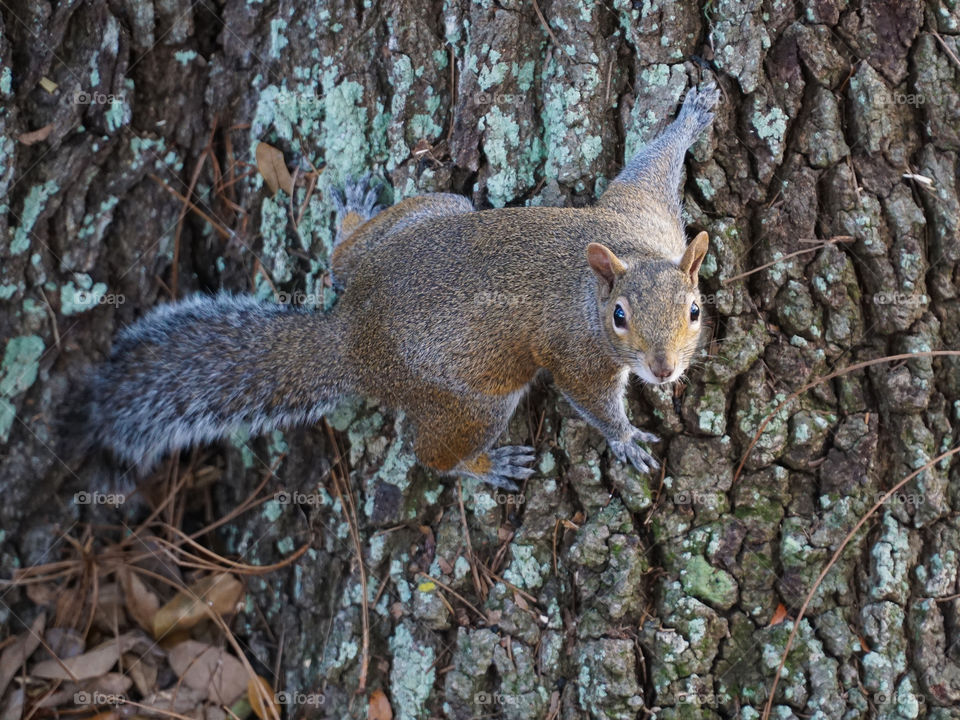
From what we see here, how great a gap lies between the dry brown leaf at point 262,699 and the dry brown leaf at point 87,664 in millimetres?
458

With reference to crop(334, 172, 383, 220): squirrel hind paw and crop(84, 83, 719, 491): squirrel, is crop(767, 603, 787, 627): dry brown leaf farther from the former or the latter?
crop(334, 172, 383, 220): squirrel hind paw

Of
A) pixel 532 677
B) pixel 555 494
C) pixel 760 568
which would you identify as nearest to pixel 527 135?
pixel 555 494

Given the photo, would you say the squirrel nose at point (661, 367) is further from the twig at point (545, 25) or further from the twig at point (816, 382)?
the twig at point (545, 25)

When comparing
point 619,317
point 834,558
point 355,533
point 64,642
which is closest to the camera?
point 834,558

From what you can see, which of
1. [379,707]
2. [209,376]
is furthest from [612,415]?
[209,376]

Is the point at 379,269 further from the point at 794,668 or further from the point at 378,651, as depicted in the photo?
the point at 794,668

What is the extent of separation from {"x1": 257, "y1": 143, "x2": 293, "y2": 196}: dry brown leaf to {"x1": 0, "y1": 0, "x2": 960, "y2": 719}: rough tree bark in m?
0.04

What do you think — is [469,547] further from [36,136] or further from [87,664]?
[36,136]

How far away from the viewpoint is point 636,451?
8.20 feet

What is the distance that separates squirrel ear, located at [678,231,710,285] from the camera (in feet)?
7.70

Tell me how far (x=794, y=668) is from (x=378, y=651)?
1.21 meters

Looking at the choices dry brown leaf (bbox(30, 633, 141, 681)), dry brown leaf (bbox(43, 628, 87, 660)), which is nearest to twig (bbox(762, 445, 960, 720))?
dry brown leaf (bbox(30, 633, 141, 681))

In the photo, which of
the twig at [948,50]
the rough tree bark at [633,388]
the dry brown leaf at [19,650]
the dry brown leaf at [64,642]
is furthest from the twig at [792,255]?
the dry brown leaf at [19,650]

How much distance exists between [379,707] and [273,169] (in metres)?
1.84
